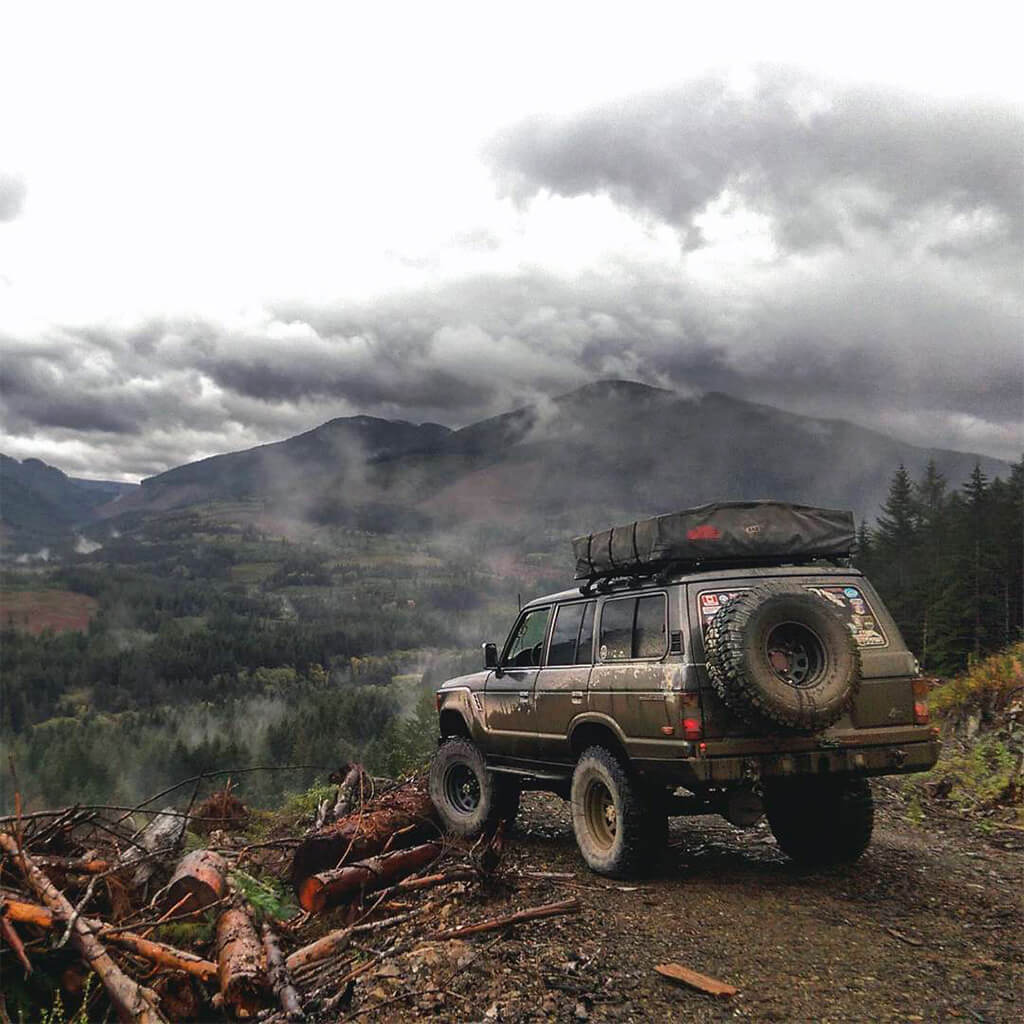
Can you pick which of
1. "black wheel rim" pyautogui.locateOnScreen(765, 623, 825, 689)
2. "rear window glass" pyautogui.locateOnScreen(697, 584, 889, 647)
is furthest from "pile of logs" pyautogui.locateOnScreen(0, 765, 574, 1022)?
"rear window glass" pyautogui.locateOnScreen(697, 584, 889, 647)

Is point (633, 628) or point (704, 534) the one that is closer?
point (704, 534)

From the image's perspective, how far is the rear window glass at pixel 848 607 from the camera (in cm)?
597

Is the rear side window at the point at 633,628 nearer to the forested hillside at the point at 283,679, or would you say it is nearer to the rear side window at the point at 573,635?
the rear side window at the point at 573,635

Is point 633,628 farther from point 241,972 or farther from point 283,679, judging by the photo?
point 283,679

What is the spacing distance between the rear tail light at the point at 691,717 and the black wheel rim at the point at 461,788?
361 cm

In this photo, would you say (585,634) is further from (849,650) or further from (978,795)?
(978,795)

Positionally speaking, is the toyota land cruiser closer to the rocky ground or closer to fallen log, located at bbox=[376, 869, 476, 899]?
the rocky ground

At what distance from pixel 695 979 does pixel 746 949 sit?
25.2 inches

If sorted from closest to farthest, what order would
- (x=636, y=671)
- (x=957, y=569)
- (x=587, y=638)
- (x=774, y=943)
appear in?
(x=774, y=943) < (x=636, y=671) < (x=587, y=638) < (x=957, y=569)

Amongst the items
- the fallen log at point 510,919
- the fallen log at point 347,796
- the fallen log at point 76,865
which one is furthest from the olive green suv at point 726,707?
the fallen log at point 347,796

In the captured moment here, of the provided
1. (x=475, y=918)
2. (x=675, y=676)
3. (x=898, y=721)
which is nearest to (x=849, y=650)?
(x=898, y=721)

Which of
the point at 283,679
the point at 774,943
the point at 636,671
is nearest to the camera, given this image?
the point at 774,943

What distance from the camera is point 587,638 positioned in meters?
7.08

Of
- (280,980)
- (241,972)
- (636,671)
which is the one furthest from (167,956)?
(636,671)
